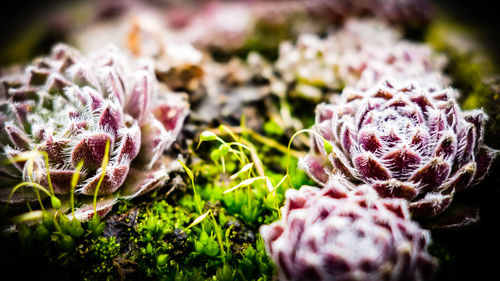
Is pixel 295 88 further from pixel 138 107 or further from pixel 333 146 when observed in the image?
pixel 138 107

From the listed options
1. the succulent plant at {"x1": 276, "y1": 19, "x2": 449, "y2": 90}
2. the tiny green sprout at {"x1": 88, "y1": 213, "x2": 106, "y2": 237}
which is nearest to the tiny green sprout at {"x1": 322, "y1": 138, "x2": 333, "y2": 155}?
the succulent plant at {"x1": 276, "y1": 19, "x2": 449, "y2": 90}

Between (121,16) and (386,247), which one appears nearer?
(386,247)

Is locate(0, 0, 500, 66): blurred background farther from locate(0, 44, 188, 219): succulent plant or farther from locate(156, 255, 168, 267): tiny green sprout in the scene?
locate(156, 255, 168, 267): tiny green sprout

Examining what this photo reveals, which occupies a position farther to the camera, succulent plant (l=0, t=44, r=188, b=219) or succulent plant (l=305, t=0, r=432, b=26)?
succulent plant (l=305, t=0, r=432, b=26)

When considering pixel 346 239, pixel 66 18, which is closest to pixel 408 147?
pixel 346 239

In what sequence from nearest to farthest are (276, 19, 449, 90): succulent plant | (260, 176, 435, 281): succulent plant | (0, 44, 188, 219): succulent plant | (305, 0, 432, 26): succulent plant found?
(260, 176, 435, 281): succulent plant < (0, 44, 188, 219): succulent plant < (276, 19, 449, 90): succulent plant < (305, 0, 432, 26): succulent plant

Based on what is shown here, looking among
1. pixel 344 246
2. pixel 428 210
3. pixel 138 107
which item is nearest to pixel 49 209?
pixel 138 107

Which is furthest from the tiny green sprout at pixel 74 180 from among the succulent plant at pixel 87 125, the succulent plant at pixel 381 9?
the succulent plant at pixel 381 9
